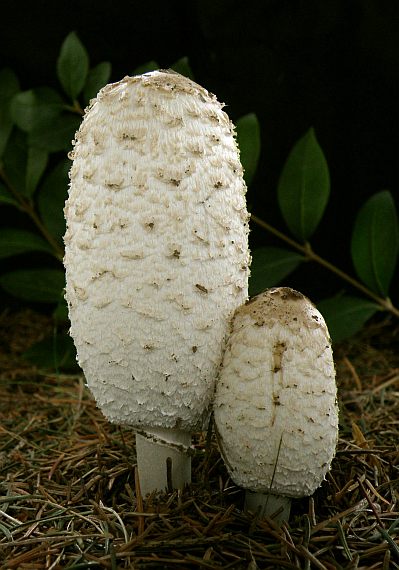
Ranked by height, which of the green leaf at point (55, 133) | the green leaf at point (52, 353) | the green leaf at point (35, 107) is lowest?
the green leaf at point (52, 353)

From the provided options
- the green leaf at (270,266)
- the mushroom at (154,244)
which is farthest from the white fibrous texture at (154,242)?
the green leaf at (270,266)

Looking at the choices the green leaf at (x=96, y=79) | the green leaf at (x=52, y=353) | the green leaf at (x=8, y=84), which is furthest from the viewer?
the green leaf at (x=8, y=84)

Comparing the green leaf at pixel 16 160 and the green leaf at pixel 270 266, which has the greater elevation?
the green leaf at pixel 16 160

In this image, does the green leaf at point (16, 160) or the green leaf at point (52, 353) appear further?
the green leaf at point (16, 160)

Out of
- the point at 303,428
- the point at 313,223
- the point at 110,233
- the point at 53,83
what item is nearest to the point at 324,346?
the point at 303,428

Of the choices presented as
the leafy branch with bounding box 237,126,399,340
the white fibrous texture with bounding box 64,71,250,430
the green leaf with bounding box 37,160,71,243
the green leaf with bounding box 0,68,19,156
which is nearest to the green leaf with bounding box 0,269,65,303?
the green leaf with bounding box 37,160,71,243

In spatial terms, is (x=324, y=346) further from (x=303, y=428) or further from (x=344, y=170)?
(x=344, y=170)

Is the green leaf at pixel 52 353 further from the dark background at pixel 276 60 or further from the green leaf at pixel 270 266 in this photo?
the dark background at pixel 276 60
